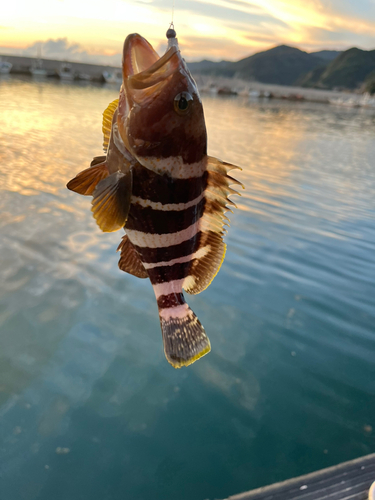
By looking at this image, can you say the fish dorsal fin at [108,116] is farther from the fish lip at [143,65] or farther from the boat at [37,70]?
the boat at [37,70]

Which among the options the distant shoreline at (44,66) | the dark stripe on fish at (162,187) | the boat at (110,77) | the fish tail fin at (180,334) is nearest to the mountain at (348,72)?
the boat at (110,77)

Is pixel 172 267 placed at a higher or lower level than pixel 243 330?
higher

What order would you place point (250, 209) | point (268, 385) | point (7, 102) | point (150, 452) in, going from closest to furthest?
point (150, 452) < point (268, 385) < point (250, 209) < point (7, 102)

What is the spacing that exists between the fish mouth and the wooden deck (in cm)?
317

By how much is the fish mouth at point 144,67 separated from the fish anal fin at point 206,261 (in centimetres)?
73

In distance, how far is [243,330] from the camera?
18.2 ft

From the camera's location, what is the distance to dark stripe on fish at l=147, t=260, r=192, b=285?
1.87m

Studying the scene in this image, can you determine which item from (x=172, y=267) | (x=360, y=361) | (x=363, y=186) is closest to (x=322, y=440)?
(x=360, y=361)

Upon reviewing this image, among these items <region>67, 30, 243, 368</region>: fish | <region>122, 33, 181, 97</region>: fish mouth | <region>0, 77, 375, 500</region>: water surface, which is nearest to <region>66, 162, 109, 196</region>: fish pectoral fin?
<region>67, 30, 243, 368</region>: fish

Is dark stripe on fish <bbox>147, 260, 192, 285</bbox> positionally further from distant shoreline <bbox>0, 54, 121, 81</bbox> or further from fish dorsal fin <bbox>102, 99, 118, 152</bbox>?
distant shoreline <bbox>0, 54, 121, 81</bbox>

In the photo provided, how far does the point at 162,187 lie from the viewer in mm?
1617

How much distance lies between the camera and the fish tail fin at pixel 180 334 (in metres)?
1.96

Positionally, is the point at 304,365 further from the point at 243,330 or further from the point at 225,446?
the point at 225,446

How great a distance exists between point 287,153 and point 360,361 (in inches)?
622
